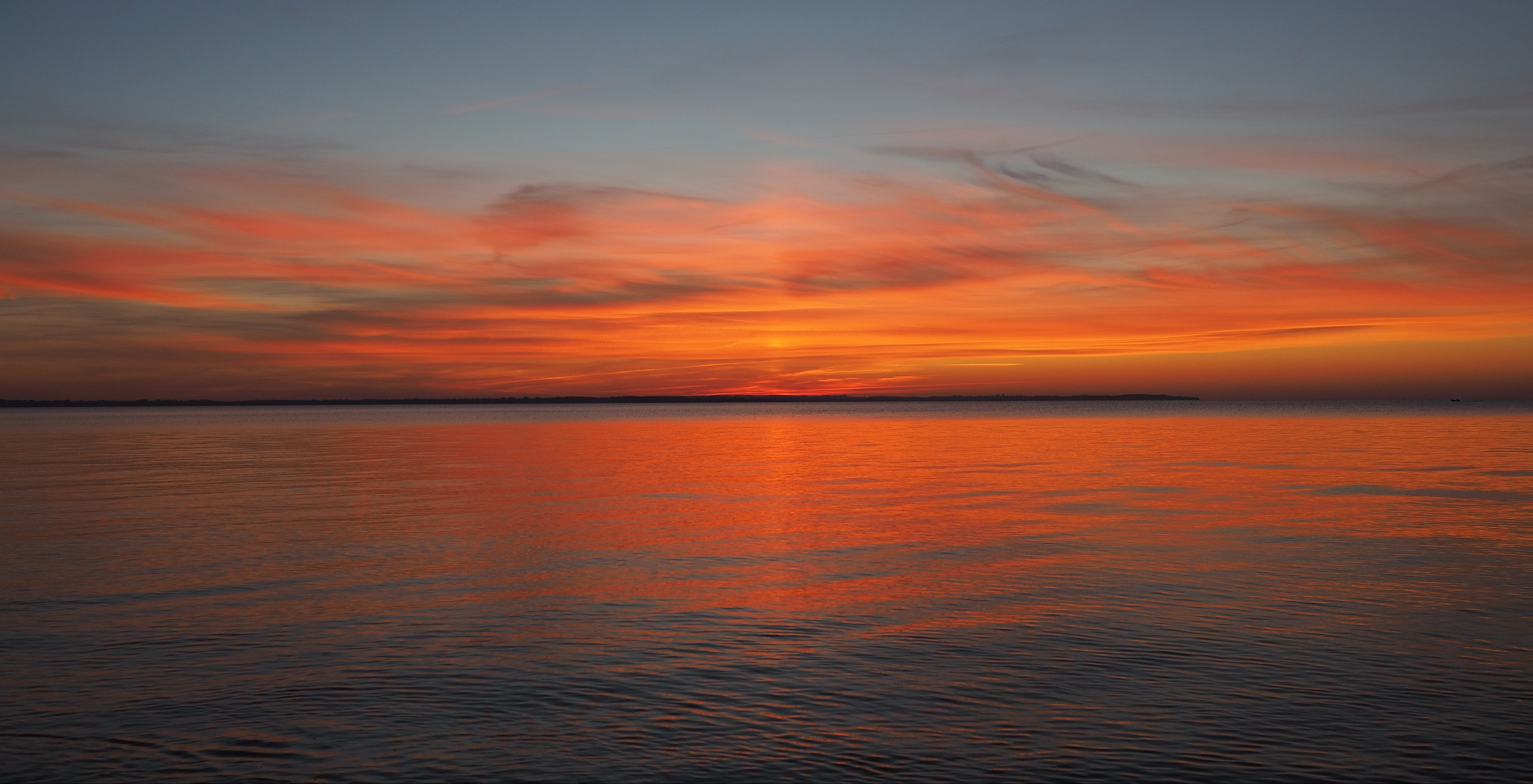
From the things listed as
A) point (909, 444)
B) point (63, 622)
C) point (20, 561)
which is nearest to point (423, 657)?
point (63, 622)

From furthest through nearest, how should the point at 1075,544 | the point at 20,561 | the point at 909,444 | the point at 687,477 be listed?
1. the point at 909,444
2. the point at 687,477
3. the point at 1075,544
4. the point at 20,561

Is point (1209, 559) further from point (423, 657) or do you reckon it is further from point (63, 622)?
point (63, 622)

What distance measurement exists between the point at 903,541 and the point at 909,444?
58629 mm

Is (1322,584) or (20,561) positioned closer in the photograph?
(1322,584)

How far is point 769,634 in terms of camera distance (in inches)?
726

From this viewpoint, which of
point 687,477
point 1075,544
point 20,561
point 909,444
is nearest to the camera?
point 20,561

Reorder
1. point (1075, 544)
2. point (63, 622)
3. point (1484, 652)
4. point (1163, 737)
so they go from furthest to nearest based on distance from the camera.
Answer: point (1075, 544)
point (63, 622)
point (1484, 652)
point (1163, 737)

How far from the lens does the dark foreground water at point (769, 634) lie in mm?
12391

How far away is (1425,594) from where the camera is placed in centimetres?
2158

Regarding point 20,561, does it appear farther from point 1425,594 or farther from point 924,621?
point 1425,594

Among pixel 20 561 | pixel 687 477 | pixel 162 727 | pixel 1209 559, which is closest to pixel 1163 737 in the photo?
pixel 162 727

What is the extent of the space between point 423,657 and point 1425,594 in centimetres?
1968

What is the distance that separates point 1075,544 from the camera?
1133 inches

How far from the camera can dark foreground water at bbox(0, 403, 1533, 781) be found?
→ 12.4m
